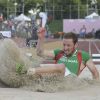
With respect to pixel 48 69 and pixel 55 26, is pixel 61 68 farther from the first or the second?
pixel 55 26

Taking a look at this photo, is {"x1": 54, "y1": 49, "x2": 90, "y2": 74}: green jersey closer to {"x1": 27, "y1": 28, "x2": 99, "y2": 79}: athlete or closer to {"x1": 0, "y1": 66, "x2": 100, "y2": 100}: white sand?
{"x1": 27, "y1": 28, "x2": 99, "y2": 79}: athlete

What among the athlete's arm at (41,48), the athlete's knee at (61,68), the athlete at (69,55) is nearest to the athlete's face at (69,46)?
the athlete at (69,55)

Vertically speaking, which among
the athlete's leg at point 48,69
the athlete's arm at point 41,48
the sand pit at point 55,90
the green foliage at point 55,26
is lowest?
the green foliage at point 55,26

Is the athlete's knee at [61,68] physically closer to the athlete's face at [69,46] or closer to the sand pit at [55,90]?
the sand pit at [55,90]

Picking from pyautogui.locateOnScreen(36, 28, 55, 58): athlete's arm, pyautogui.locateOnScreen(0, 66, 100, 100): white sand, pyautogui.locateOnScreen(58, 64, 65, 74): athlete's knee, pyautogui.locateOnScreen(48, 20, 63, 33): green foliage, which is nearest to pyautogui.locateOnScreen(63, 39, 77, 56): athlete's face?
pyautogui.locateOnScreen(36, 28, 55, 58): athlete's arm

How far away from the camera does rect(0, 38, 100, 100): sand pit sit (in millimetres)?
5027

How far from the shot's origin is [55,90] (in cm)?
567

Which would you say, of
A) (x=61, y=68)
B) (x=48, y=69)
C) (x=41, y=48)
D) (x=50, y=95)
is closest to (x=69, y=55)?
(x=41, y=48)

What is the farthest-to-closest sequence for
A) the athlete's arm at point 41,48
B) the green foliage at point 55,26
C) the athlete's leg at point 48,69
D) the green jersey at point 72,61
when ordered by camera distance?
the green foliage at point 55,26
the green jersey at point 72,61
the athlete's arm at point 41,48
the athlete's leg at point 48,69

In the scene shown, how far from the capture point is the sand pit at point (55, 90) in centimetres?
503

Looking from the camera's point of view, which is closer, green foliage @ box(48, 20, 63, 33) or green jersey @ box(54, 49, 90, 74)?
green jersey @ box(54, 49, 90, 74)

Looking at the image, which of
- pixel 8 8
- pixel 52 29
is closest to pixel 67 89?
pixel 52 29

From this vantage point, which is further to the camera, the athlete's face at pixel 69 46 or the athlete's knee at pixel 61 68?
the athlete's face at pixel 69 46

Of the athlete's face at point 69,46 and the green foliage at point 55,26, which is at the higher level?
the athlete's face at point 69,46
